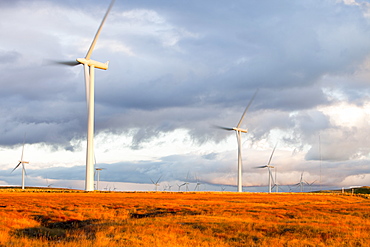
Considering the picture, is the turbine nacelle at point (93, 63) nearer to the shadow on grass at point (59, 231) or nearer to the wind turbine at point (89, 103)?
the wind turbine at point (89, 103)

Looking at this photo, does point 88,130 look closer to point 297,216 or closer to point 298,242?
point 297,216

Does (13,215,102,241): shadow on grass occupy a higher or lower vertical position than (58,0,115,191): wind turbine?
lower

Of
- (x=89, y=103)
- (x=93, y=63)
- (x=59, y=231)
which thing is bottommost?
(x=59, y=231)

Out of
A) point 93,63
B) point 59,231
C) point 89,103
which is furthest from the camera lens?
point 93,63

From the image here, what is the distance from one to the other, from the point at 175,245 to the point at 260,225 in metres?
13.7

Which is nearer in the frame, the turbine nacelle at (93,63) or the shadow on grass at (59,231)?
the shadow on grass at (59,231)

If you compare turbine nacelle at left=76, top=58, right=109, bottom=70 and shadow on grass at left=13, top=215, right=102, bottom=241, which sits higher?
turbine nacelle at left=76, top=58, right=109, bottom=70

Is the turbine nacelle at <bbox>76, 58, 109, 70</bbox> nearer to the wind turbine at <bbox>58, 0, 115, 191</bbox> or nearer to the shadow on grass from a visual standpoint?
the wind turbine at <bbox>58, 0, 115, 191</bbox>

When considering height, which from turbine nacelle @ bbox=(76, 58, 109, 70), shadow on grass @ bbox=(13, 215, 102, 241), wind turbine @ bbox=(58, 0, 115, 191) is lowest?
shadow on grass @ bbox=(13, 215, 102, 241)

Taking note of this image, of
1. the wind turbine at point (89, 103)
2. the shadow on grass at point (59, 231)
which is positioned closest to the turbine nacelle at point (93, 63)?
the wind turbine at point (89, 103)

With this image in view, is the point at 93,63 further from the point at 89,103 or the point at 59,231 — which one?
the point at 59,231

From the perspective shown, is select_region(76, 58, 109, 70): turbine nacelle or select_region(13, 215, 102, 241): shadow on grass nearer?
select_region(13, 215, 102, 241): shadow on grass

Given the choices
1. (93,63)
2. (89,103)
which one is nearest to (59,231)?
(89,103)

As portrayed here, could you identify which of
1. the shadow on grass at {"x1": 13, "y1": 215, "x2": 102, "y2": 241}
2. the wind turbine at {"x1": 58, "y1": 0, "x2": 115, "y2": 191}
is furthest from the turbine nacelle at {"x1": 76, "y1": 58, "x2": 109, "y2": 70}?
the shadow on grass at {"x1": 13, "y1": 215, "x2": 102, "y2": 241}
